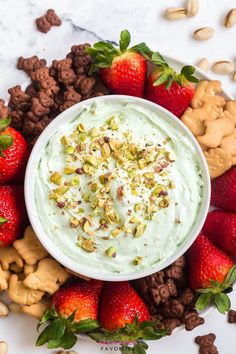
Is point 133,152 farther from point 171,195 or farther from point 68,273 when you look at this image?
point 68,273

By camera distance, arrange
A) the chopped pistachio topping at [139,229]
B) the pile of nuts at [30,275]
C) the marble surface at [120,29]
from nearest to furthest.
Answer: the chopped pistachio topping at [139,229]
the pile of nuts at [30,275]
the marble surface at [120,29]

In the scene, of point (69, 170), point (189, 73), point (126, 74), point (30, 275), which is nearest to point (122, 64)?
point (126, 74)

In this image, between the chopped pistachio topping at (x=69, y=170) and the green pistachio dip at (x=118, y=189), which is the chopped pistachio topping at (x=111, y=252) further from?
the chopped pistachio topping at (x=69, y=170)

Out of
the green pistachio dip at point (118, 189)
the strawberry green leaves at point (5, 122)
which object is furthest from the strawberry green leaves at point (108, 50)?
the strawberry green leaves at point (5, 122)

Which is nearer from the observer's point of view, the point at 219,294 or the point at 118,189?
the point at 118,189

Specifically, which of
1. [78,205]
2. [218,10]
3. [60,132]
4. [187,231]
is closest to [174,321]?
[187,231]

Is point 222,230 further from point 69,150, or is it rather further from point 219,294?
point 69,150

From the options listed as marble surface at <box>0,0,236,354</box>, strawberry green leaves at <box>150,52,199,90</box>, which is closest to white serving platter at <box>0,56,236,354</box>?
marble surface at <box>0,0,236,354</box>
